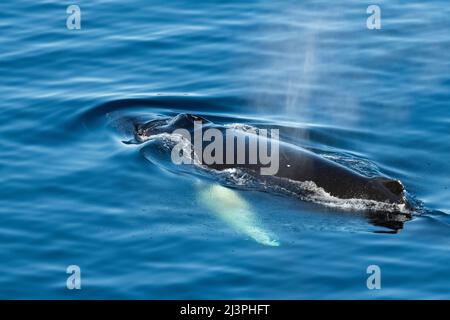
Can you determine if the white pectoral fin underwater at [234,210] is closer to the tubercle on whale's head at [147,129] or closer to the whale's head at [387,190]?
the whale's head at [387,190]

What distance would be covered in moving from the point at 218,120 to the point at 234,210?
554cm

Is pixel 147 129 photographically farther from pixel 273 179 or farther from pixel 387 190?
pixel 387 190

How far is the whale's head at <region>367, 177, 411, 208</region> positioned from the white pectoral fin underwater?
2.65 m

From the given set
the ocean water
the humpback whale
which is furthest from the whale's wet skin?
the ocean water

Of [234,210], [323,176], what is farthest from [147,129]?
[323,176]

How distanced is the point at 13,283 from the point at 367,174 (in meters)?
8.83

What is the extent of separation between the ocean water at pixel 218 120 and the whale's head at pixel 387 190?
18.7 inches

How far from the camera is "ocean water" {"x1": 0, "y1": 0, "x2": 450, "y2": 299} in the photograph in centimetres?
1800

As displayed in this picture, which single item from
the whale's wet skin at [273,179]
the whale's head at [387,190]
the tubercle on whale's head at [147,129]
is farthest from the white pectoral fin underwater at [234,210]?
the tubercle on whale's head at [147,129]

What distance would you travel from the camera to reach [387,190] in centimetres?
2058

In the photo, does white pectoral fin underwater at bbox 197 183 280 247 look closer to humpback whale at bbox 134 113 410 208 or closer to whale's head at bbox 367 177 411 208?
humpback whale at bbox 134 113 410 208

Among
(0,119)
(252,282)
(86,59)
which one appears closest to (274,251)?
(252,282)

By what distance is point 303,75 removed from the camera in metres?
28.8
